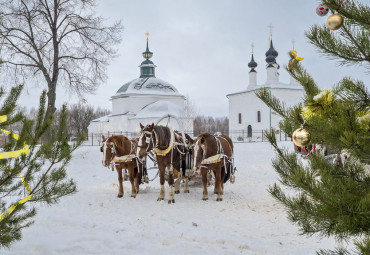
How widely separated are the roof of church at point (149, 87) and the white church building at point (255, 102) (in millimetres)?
9615

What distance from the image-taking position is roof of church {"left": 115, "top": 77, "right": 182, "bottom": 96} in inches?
1583

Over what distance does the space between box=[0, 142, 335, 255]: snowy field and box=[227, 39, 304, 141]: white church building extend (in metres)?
30.3

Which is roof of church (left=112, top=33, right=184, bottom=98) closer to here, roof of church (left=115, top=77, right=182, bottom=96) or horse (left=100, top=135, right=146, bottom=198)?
roof of church (left=115, top=77, right=182, bottom=96)

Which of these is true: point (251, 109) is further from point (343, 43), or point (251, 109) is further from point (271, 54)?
point (343, 43)

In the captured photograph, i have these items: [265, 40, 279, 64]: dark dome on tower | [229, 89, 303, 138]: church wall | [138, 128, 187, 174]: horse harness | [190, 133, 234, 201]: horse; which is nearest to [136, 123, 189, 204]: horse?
[138, 128, 187, 174]: horse harness

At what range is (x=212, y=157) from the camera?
29.7ft

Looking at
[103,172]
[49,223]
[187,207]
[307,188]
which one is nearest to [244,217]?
[187,207]

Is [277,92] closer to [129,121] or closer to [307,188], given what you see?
[129,121]

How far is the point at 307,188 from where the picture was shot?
230 centimetres

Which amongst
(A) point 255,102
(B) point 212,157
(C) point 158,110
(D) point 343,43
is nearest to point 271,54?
(A) point 255,102

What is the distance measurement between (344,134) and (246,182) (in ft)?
35.9

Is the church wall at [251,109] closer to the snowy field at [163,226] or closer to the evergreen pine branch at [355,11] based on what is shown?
the snowy field at [163,226]

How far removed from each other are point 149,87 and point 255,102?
14081mm

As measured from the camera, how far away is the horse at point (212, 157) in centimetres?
880
